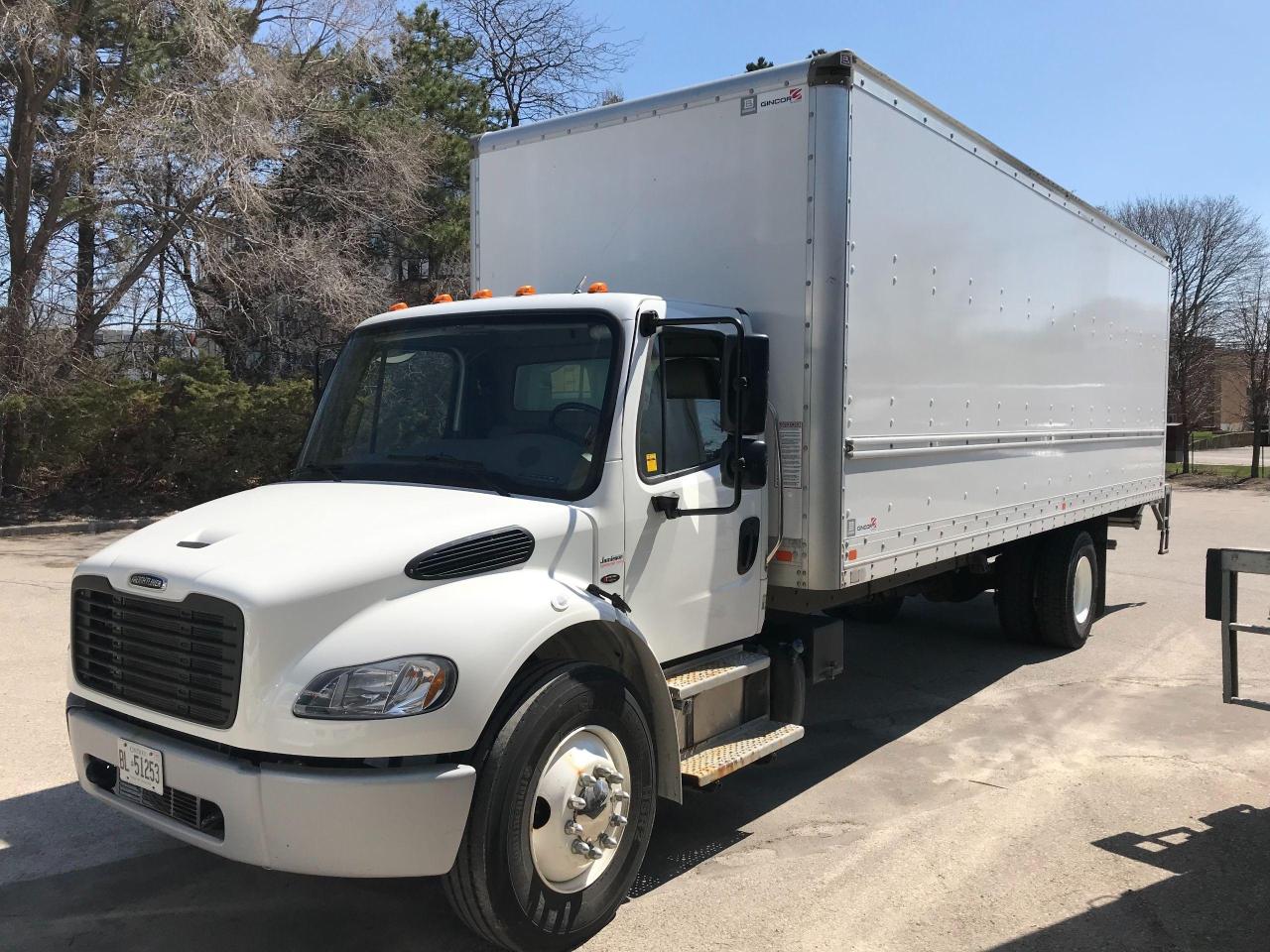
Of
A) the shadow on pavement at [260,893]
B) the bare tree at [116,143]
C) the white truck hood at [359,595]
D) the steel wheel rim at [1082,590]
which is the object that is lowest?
the shadow on pavement at [260,893]

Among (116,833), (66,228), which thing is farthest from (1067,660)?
(66,228)

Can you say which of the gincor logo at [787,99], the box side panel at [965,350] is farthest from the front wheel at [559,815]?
the gincor logo at [787,99]

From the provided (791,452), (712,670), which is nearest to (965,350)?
(791,452)

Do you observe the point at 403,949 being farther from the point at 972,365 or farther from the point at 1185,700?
the point at 1185,700

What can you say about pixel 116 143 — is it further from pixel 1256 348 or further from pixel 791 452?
pixel 1256 348

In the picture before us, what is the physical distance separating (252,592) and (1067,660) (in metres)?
7.18

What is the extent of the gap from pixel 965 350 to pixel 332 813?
456 centimetres

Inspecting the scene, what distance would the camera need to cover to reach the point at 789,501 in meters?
4.94

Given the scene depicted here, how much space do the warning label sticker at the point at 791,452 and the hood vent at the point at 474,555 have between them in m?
1.62

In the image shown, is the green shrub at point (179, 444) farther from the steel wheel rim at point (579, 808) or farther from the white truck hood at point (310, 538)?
the steel wheel rim at point (579, 808)

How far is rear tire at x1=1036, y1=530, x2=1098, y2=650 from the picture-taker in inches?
335

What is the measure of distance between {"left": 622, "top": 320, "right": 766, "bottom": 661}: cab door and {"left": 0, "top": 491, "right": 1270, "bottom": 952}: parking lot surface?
1.08 m

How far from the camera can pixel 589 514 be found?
13.0 feet

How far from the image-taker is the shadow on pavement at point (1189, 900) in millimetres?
3895
